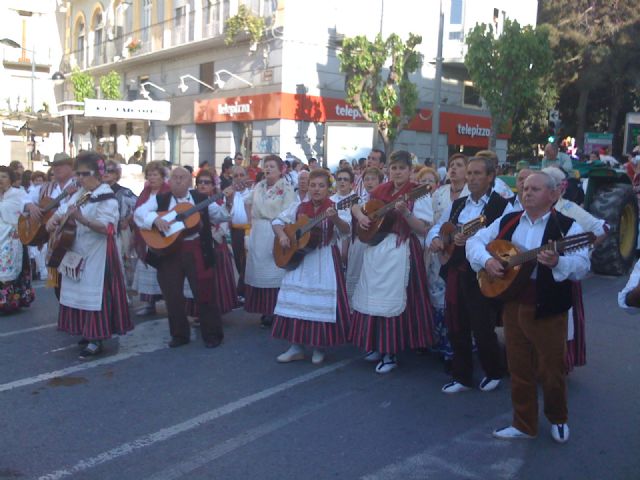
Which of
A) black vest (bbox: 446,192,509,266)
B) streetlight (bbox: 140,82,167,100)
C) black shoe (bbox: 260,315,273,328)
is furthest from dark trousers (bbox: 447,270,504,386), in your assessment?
streetlight (bbox: 140,82,167,100)

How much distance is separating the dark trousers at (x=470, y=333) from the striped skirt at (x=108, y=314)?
2.90 meters

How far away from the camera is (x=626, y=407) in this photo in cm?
504

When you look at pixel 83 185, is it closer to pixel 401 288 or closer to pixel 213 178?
pixel 213 178

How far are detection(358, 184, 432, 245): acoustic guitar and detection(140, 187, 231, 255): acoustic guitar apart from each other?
1492 millimetres

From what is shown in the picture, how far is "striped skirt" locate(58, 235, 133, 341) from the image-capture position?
602 centimetres

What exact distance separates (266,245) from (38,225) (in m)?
2.29

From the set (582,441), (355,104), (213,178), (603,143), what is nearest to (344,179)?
(213,178)

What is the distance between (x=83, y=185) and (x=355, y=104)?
16.3 metres

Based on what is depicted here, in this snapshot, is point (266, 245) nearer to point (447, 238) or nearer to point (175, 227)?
point (175, 227)

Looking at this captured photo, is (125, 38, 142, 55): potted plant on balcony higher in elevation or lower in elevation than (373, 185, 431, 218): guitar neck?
higher

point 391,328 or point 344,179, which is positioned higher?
point 344,179

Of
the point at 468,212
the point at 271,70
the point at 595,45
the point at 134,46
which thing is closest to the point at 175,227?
the point at 468,212

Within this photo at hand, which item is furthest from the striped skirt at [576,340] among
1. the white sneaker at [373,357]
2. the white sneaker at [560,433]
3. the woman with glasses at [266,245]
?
the woman with glasses at [266,245]

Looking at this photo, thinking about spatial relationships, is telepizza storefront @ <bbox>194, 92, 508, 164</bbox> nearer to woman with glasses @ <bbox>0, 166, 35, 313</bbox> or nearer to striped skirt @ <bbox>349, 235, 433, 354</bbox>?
woman with glasses @ <bbox>0, 166, 35, 313</bbox>
